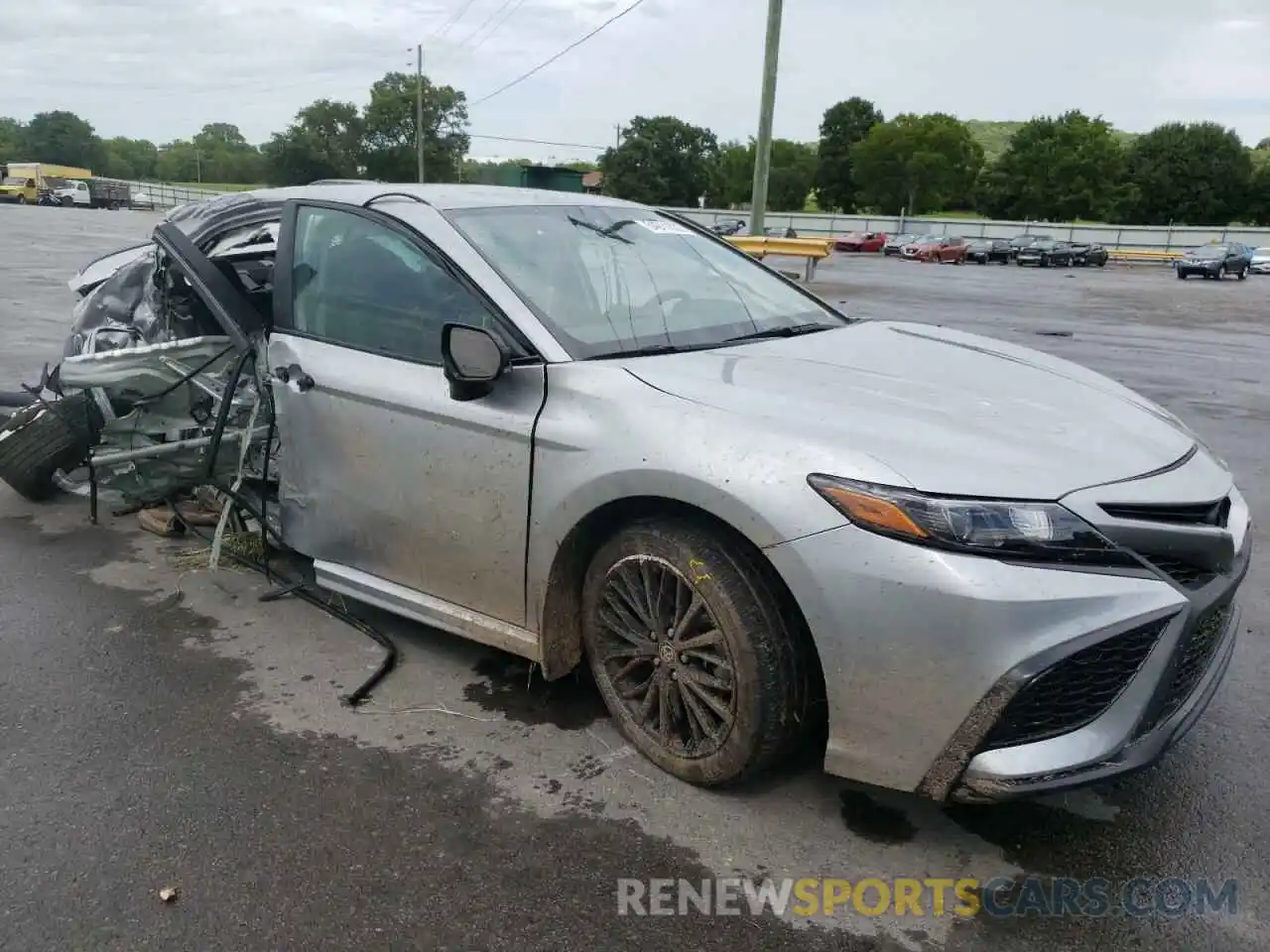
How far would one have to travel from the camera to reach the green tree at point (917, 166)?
91.5m

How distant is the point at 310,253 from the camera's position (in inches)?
152

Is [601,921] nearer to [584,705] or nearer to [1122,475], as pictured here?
[584,705]

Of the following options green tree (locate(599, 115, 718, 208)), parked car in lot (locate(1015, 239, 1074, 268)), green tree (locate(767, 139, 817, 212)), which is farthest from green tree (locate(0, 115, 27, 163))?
parked car in lot (locate(1015, 239, 1074, 268))

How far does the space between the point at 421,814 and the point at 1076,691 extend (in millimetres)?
1729

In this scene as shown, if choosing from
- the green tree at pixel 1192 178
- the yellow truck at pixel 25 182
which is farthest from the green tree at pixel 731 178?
the yellow truck at pixel 25 182

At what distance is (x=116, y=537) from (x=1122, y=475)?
15.1 feet

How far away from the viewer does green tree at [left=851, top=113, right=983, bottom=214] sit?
91500mm

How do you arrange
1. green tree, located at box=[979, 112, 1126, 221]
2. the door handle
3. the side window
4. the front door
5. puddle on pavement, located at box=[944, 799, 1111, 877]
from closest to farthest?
1. puddle on pavement, located at box=[944, 799, 1111, 877]
2. the front door
3. the side window
4. the door handle
5. green tree, located at box=[979, 112, 1126, 221]

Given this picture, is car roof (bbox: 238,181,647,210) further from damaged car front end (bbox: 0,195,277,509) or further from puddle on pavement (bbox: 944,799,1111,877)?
puddle on pavement (bbox: 944,799,1111,877)

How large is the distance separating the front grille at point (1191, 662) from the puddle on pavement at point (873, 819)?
68cm

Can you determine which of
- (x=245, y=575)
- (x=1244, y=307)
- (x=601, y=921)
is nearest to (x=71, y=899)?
(x=601, y=921)

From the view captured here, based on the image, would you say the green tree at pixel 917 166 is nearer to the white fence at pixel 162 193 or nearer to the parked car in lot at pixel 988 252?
the parked car in lot at pixel 988 252

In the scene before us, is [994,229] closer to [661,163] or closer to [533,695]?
[661,163]

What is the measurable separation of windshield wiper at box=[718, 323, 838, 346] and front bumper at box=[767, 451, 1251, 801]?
44.6 inches
